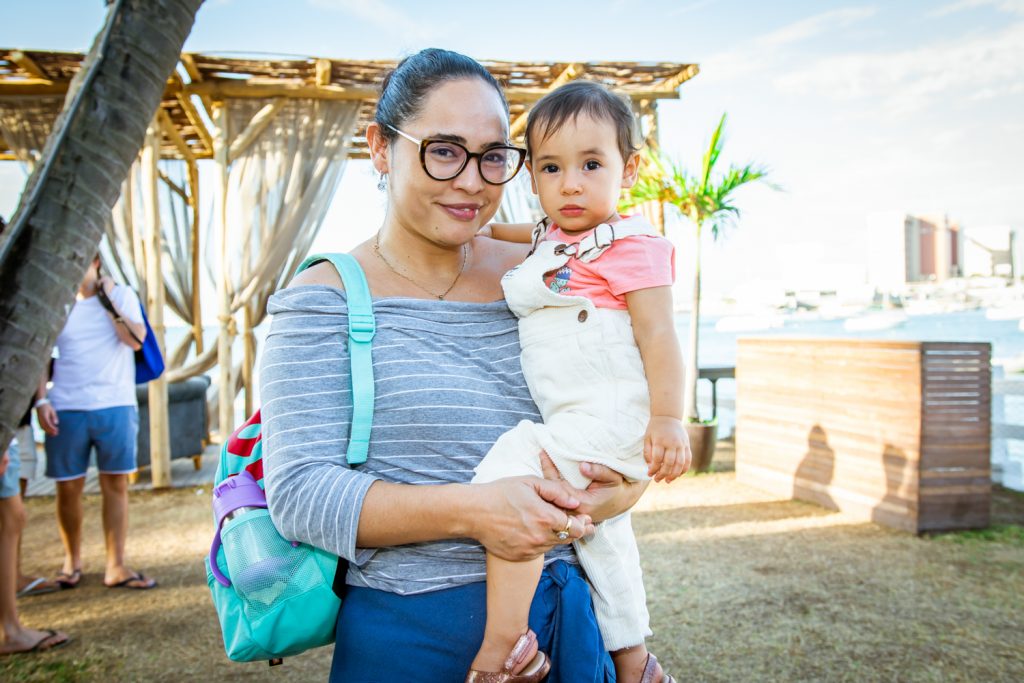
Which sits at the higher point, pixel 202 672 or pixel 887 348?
pixel 887 348

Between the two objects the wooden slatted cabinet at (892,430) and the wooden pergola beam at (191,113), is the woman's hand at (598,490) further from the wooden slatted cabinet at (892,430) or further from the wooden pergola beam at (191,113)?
the wooden pergola beam at (191,113)

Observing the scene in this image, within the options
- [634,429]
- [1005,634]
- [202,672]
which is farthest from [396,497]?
[1005,634]

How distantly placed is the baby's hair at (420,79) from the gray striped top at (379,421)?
36 centimetres

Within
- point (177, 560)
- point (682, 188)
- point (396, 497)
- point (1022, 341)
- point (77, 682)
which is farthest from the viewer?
point (1022, 341)


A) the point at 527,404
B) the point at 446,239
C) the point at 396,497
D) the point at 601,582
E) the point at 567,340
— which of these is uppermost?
the point at 446,239

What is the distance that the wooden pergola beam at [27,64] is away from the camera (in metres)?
5.92

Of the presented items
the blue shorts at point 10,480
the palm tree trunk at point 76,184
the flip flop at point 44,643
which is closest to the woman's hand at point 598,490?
the palm tree trunk at point 76,184

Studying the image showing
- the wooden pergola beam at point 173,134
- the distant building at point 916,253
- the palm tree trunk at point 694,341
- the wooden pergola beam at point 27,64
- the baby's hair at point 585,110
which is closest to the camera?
the baby's hair at point 585,110

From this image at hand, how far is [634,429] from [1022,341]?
3050 cm

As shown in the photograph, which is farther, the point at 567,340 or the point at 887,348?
the point at 887,348

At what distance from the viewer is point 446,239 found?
1.37 meters

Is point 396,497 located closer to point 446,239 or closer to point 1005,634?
point 446,239

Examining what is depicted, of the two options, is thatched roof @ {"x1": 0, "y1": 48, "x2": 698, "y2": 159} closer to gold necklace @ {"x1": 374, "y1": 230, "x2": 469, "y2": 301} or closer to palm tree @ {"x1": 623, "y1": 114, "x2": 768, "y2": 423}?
palm tree @ {"x1": 623, "y1": 114, "x2": 768, "y2": 423}

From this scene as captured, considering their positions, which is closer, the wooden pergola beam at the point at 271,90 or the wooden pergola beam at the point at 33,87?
the wooden pergola beam at the point at 33,87
